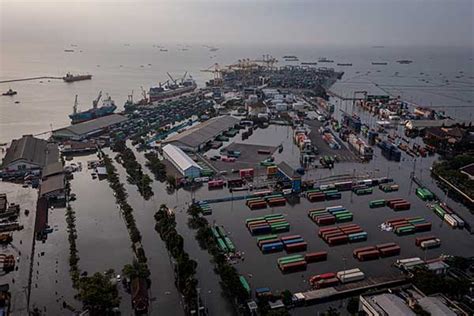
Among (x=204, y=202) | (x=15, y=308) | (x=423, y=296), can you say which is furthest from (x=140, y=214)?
(x=423, y=296)

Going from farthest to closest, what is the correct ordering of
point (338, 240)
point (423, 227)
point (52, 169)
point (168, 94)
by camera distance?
point (168, 94) < point (52, 169) < point (423, 227) < point (338, 240)

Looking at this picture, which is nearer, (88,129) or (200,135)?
(200,135)

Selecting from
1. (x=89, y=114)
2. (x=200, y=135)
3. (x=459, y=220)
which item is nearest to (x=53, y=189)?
(x=200, y=135)

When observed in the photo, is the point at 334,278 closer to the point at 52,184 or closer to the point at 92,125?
the point at 52,184

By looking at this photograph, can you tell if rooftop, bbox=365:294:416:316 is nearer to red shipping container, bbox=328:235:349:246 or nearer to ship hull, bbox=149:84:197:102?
red shipping container, bbox=328:235:349:246

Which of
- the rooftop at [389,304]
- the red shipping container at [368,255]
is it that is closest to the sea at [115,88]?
the red shipping container at [368,255]

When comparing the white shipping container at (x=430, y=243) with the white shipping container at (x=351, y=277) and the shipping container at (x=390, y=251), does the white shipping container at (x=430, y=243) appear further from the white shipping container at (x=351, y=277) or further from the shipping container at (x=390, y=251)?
the white shipping container at (x=351, y=277)
